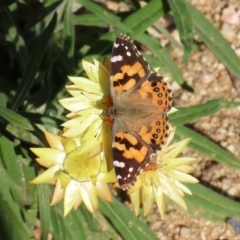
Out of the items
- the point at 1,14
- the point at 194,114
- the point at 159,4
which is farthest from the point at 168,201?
the point at 1,14

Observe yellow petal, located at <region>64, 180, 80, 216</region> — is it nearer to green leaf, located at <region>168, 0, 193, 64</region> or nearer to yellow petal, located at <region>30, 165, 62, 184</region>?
yellow petal, located at <region>30, 165, 62, 184</region>

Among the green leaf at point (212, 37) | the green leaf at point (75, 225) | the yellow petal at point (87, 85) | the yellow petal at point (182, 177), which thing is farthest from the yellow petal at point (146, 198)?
the green leaf at point (212, 37)

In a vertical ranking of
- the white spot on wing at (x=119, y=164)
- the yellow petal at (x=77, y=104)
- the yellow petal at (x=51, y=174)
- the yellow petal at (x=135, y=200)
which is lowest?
the yellow petal at (x=135, y=200)

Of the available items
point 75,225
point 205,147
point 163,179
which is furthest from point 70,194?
point 205,147

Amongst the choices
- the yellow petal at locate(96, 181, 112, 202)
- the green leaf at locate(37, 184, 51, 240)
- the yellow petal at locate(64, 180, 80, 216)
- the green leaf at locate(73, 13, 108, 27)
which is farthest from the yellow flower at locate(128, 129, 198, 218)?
the green leaf at locate(73, 13, 108, 27)

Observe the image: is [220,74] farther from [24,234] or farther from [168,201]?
[24,234]

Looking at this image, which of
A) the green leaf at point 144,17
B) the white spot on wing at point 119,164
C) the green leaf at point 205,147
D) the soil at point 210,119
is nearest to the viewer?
the white spot on wing at point 119,164

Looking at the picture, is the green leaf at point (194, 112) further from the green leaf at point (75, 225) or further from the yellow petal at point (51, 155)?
the yellow petal at point (51, 155)
